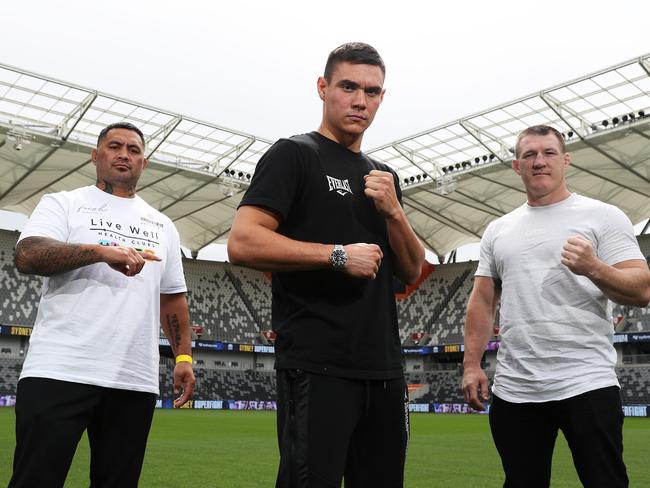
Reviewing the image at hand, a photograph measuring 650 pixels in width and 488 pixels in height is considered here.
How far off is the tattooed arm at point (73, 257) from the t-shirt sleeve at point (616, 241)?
2308 mm

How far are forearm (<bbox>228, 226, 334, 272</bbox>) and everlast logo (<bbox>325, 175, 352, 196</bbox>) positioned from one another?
10.7 inches

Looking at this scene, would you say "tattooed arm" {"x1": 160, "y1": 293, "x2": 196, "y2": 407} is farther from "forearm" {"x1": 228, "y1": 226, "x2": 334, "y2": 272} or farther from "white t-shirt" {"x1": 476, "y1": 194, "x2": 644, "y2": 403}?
"white t-shirt" {"x1": 476, "y1": 194, "x2": 644, "y2": 403}

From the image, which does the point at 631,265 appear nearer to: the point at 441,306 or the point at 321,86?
the point at 321,86

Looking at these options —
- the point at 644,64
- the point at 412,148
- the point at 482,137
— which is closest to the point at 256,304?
the point at 412,148

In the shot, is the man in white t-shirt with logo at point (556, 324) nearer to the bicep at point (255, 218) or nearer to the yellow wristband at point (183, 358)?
the bicep at point (255, 218)

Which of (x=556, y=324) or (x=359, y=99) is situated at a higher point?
(x=359, y=99)

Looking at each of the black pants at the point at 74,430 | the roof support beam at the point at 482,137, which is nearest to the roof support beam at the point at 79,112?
the roof support beam at the point at 482,137

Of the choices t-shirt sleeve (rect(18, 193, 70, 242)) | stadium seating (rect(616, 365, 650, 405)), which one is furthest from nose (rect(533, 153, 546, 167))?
stadium seating (rect(616, 365, 650, 405))

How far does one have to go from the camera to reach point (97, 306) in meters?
3.35

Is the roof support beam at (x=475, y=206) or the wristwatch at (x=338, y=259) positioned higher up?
the roof support beam at (x=475, y=206)

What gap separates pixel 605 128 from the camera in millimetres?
26000

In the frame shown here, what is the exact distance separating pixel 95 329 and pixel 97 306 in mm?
115

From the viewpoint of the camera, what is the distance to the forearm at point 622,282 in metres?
3.23

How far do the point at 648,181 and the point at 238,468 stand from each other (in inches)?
994
